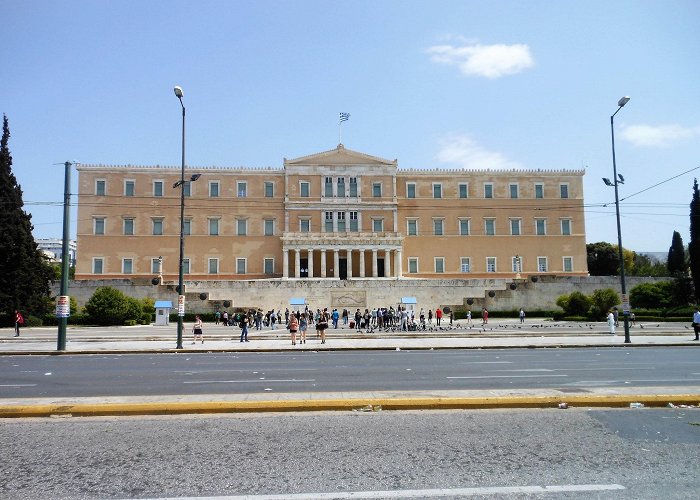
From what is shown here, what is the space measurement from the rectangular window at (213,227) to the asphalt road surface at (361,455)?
58391mm

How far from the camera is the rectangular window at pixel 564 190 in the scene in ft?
226

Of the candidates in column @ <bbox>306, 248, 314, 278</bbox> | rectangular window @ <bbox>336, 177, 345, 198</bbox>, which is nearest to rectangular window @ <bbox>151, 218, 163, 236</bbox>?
column @ <bbox>306, 248, 314, 278</bbox>

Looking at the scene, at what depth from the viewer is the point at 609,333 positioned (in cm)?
3097

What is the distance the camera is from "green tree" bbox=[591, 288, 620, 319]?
41781 millimetres

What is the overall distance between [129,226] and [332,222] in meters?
24.2

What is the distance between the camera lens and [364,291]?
5175cm

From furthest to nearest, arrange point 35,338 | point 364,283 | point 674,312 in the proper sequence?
point 364,283 → point 674,312 → point 35,338

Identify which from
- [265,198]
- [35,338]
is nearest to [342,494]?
[35,338]

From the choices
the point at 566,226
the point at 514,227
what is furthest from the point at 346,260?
the point at 566,226

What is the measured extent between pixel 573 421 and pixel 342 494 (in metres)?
4.31

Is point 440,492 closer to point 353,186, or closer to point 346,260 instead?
point 346,260

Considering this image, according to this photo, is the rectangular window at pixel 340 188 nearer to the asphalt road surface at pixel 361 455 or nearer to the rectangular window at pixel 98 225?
the rectangular window at pixel 98 225

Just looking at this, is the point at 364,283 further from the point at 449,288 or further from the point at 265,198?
the point at 265,198

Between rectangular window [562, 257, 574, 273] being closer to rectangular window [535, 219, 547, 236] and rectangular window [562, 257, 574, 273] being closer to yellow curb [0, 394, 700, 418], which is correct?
A: rectangular window [535, 219, 547, 236]
